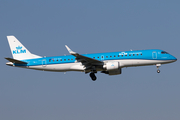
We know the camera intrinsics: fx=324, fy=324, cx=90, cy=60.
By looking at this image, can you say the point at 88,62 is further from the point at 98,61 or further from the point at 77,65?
the point at 77,65

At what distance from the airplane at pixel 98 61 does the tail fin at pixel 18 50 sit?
2.82 ft

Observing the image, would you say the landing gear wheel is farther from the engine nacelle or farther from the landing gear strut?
the engine nacelle

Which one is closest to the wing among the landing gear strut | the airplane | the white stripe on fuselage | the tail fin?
the airplane

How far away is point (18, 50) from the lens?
2130 inches

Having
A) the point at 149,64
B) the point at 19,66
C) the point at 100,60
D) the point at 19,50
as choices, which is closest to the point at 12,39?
the point at 19,50

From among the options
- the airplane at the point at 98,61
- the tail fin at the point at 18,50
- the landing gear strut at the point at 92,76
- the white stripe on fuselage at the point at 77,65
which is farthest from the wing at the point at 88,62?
the tail fin at the point at 18,50

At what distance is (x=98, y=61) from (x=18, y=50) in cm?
1473

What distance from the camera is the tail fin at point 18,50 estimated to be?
174ft

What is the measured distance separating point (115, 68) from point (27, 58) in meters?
14.8

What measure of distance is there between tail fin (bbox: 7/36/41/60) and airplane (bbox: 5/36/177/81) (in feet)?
2.82

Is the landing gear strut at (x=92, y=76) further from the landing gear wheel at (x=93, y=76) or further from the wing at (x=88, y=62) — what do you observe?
the wing at (x=88, y=62)

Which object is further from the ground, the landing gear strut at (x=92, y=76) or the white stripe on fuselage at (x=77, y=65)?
the white stripe on fuselage at (x=77, y=65)

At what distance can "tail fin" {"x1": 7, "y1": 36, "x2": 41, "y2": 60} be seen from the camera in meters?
53.0

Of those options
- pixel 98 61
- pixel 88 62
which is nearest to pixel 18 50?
pixel 88 62
